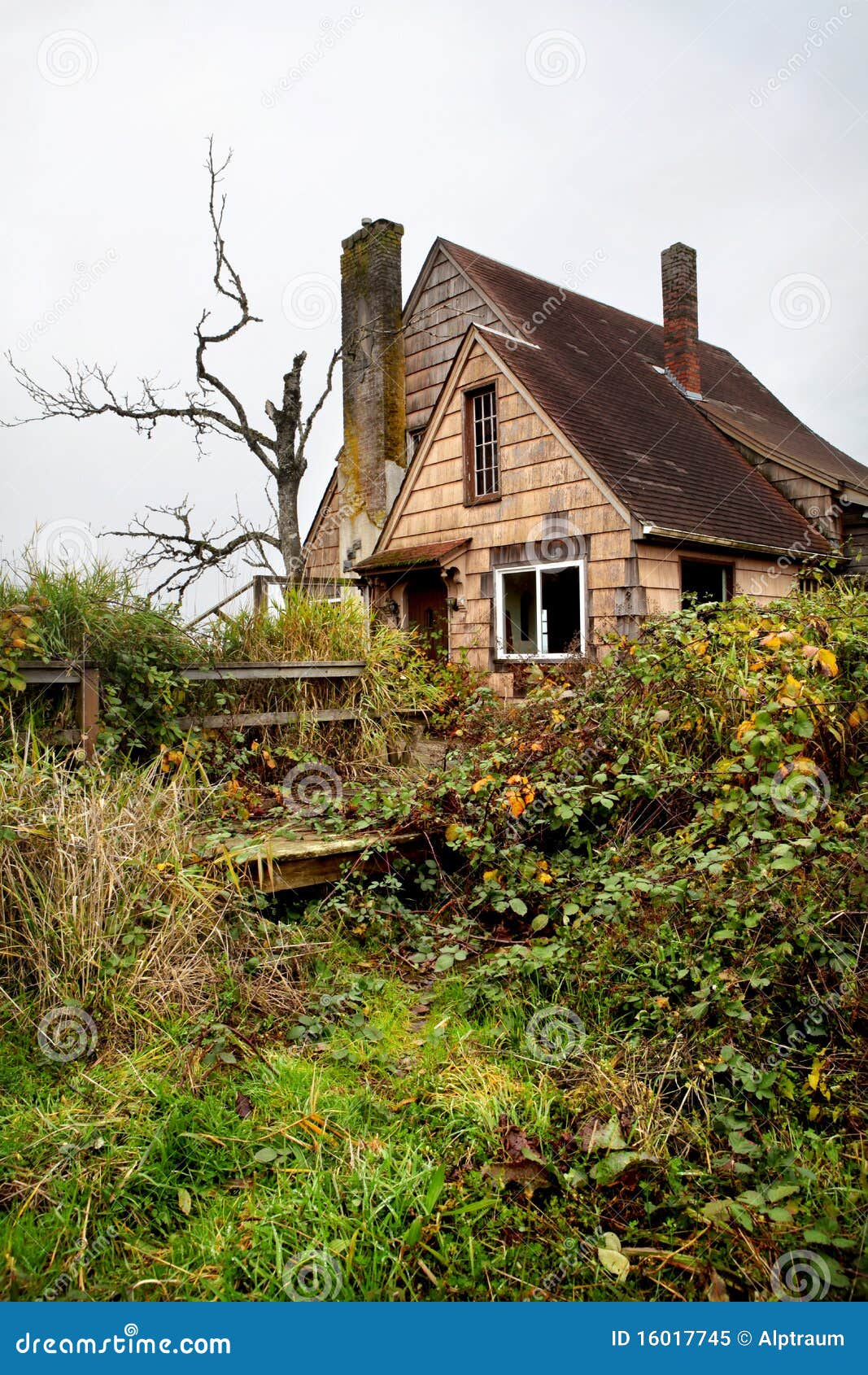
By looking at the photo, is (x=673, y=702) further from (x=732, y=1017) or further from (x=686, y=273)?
(x=686, y=273)

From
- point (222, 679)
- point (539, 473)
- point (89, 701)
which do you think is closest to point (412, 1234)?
point (89, 701)

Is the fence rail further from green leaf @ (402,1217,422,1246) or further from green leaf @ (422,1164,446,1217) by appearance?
green leaf @ (402,1217,422,1246)

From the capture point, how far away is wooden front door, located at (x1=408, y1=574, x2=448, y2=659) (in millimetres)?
12398

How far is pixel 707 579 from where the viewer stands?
11.7 m

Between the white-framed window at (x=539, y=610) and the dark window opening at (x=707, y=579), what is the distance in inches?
59.5

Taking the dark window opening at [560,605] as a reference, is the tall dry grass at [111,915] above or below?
below

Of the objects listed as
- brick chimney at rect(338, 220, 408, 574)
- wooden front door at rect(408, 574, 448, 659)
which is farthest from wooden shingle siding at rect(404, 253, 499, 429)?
wooden front door at rect(408, 574, 448, 659)

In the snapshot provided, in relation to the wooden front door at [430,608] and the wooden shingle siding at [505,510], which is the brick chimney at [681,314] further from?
the wooden front door at [430,608]

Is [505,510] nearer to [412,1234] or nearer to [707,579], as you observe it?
[707,579]

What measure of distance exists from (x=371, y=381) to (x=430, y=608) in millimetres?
5287

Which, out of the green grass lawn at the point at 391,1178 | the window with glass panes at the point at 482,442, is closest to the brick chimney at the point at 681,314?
the window with glass panes at the point at 482,442

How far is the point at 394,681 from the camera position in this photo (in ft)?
23.5

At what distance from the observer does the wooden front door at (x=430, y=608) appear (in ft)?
40.7

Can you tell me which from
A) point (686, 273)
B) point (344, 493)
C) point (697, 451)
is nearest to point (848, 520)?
point (697, 451)
